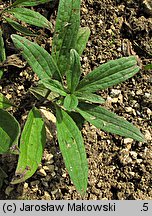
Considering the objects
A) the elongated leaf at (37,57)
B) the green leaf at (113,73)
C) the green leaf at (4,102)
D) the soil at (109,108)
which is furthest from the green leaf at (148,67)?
the green leaf at (4,102)

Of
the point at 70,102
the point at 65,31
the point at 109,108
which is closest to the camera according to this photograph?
the point at 70,102

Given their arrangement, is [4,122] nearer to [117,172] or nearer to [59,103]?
[59,103]

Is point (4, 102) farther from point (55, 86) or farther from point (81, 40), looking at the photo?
point (81, 40)

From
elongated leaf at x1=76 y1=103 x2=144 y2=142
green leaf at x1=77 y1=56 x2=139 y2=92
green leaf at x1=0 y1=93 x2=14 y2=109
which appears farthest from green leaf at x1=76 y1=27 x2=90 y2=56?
green leaf at x1=0 y1=93 x2=14 y2=109

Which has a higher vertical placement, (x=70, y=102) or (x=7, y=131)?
(x=70, y=102)

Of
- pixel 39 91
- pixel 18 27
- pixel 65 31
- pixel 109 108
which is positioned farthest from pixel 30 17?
pixel 109 108

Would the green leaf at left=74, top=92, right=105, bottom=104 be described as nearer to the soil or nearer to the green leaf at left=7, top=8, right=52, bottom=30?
the soil
